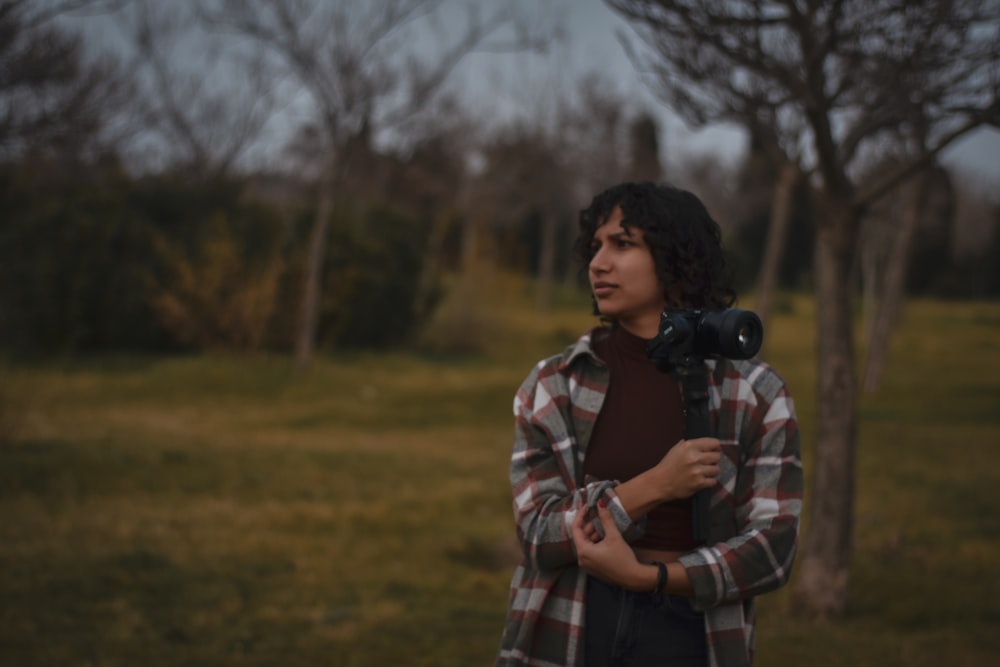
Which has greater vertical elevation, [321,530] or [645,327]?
[645,327]

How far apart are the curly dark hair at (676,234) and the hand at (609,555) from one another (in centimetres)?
51

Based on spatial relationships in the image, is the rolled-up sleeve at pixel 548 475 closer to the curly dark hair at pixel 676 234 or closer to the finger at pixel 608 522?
the finger at pixel 608 522

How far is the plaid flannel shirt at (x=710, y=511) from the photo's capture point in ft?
6.56

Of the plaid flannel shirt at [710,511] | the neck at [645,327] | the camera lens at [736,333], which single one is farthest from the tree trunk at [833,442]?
the camera lens at [736,333]

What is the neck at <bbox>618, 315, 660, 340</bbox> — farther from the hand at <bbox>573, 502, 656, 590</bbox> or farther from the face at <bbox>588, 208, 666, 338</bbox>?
the hand at <bbox>573, 502, 656, 590</bbox>

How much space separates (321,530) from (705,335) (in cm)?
570

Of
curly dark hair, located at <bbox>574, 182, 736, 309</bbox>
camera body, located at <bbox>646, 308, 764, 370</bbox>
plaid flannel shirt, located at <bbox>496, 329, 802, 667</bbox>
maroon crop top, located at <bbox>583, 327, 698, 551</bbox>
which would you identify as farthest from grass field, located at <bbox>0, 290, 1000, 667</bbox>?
camera body, located at <bbox>646, 308, 764, 370</bbox>

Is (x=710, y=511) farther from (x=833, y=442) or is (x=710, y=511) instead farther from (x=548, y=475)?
(x=833, y=442)

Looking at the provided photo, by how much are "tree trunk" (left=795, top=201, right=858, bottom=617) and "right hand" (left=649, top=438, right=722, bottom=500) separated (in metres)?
3.64

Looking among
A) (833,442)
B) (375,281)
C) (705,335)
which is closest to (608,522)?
(705,335)

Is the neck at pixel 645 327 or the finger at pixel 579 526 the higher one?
the neck at pixel 645 327

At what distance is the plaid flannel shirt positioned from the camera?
2.00m

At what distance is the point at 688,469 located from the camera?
75.0 inches

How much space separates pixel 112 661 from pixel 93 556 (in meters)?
1.85
